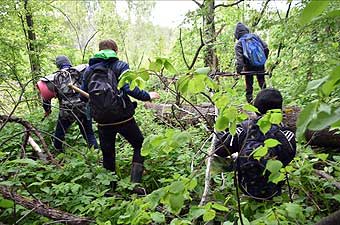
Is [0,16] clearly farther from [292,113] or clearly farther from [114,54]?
[292,113]

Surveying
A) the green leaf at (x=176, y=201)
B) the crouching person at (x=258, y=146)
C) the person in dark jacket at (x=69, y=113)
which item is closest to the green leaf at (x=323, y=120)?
the green leaf at (x=176, y=201)

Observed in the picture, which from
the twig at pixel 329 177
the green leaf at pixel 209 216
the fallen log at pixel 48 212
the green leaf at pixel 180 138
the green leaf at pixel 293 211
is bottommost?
the fallen log at pixel 48 212

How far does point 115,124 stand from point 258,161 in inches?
74.4

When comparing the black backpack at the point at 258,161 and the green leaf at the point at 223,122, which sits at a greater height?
the green leaf at the point at 223,122

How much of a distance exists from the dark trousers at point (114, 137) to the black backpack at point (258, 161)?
157 centimetres

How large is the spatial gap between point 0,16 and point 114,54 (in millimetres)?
4683

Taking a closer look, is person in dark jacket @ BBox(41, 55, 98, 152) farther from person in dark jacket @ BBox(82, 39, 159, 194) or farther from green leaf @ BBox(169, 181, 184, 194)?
green leaf @ BBox(169, 181, 184, 194)

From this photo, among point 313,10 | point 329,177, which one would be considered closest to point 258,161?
point 329,177

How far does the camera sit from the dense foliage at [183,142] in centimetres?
167

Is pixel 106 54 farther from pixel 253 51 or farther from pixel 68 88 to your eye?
pixel 253 51

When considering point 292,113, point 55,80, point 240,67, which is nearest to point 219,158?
point 292,113

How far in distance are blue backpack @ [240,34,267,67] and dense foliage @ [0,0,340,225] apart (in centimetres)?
35

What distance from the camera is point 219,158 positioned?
2973mm

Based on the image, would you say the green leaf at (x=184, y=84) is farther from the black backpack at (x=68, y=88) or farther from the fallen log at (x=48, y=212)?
the black backpack at (x=68, y=88)
